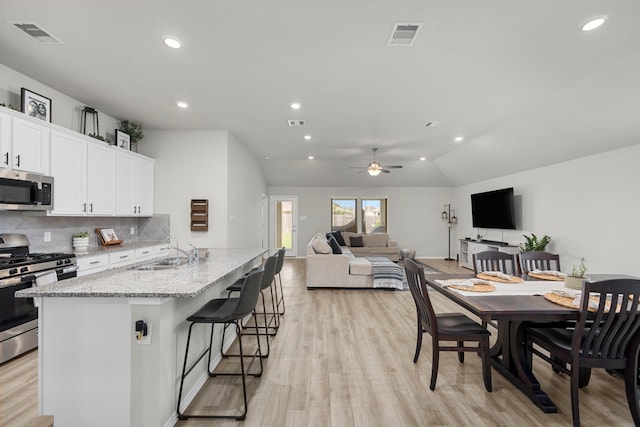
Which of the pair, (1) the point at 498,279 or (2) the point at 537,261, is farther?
(2) the point at 537,261

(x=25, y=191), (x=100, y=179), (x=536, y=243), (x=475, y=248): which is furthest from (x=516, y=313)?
(x=475, y=248)

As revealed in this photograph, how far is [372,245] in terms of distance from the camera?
9.16m

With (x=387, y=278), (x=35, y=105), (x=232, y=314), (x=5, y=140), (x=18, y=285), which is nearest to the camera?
(x=232, y=314)

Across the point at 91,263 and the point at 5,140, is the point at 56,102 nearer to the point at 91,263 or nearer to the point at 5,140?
the point at 5,140

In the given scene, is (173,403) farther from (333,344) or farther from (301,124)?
(301,124)

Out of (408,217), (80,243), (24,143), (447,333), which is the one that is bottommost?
(447,333)

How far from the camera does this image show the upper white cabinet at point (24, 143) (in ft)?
9.37

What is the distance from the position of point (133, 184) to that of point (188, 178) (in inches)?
33.2

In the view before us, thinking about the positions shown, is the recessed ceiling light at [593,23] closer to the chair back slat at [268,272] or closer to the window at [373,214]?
the chair back slat at [268,272]

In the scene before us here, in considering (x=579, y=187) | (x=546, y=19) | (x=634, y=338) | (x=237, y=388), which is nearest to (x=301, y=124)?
(x=546, y=19)

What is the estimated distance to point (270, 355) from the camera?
117 inches

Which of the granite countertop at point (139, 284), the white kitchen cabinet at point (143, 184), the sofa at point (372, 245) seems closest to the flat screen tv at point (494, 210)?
the sofa at point (372, 245)

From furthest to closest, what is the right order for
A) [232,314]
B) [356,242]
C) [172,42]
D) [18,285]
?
1. [356,242]
2. [18,285]
3. [172,42]
4. [232,314]

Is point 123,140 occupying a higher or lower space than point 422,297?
higher
